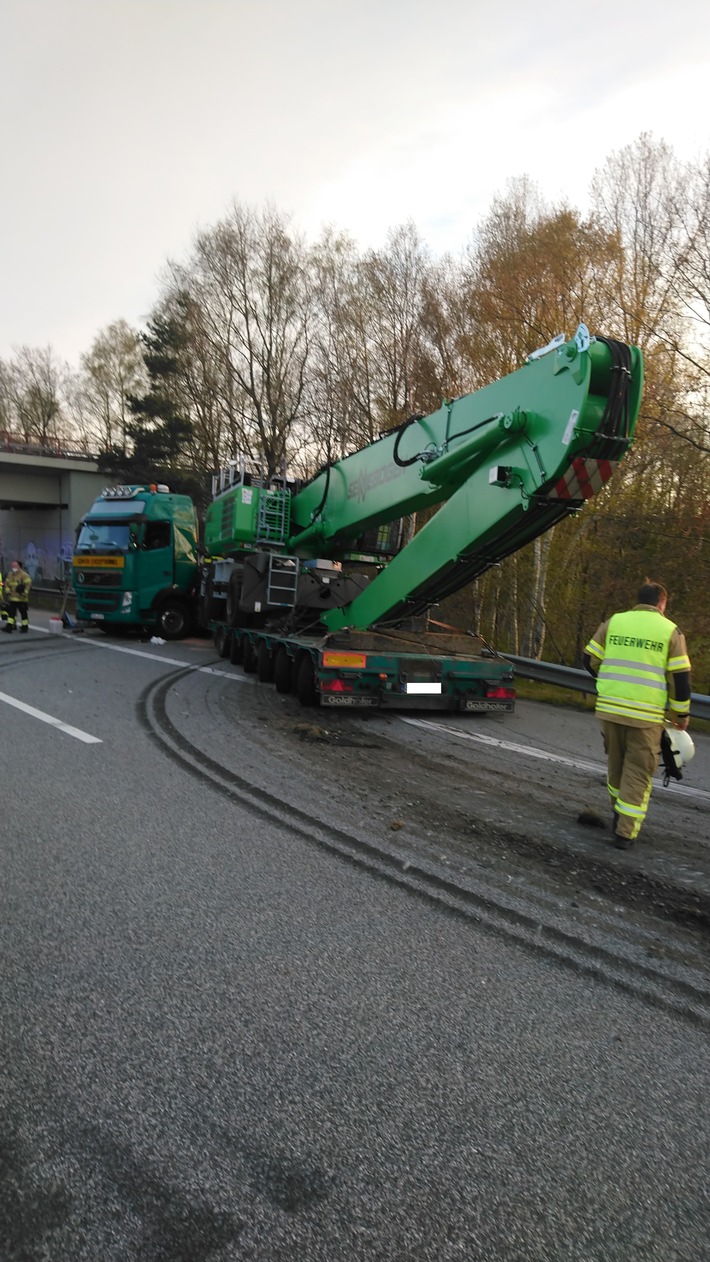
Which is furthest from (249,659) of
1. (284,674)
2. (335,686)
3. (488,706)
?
(488,706)

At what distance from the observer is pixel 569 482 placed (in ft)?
25.2

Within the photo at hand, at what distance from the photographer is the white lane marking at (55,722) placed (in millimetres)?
7449

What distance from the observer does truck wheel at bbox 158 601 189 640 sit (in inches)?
726

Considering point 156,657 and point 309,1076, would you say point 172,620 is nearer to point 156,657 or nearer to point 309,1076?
point 156,657

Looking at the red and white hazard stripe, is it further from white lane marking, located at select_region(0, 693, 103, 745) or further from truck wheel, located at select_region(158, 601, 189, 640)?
truck wheel, located at select_region(158, 601, 189, 640)

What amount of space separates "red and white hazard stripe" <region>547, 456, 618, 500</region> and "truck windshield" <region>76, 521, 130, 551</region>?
12.4 m

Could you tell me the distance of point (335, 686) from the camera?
30.5 feet

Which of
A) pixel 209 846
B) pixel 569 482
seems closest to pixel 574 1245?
pixel 209 846

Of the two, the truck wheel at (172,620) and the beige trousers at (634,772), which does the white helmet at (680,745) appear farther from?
the truck wheel at (172,620)

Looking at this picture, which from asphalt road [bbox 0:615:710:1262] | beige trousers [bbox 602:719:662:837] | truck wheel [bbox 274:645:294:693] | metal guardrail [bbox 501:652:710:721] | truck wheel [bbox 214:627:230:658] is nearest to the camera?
asphalt road [bbox 0:615:710:1262]

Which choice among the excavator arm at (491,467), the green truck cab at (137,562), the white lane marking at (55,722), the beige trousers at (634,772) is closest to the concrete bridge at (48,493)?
the green truck cab at (137,562)

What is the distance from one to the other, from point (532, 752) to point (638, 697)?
2976 millimetres

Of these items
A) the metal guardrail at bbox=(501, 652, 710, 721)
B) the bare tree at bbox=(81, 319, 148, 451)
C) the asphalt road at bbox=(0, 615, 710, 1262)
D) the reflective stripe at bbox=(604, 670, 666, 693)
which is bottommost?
the asphalt road at bbox=(0, 615, 710, 1262)

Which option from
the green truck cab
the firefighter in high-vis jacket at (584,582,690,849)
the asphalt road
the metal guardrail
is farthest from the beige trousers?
the green truck cab
